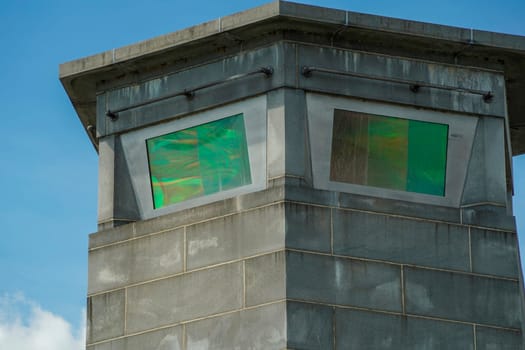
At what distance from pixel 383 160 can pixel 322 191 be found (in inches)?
61.1

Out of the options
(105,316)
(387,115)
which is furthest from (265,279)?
(387,115)

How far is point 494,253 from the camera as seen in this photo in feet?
92.0

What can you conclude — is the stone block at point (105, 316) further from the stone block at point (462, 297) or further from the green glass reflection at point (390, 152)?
the stone block at point (462, 297)

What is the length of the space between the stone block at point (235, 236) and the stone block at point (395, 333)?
1673 millimetres

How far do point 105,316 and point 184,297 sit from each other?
1.61 meters

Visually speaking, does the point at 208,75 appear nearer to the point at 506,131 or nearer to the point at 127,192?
the point at 127,192

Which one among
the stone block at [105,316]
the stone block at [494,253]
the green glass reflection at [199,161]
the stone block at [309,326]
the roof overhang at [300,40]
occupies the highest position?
the roof overhang at [300,40]

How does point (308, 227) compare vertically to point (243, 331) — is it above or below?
above

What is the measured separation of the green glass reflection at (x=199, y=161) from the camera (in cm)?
2842

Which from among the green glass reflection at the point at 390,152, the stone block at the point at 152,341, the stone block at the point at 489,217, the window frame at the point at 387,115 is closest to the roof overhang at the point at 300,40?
the window frame at the point at 387,115

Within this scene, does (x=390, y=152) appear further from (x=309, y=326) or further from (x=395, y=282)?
(x=309, y=326)

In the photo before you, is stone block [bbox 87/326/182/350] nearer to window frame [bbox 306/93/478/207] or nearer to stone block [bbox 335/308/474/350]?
stone block [bbox 335/308/474/350]

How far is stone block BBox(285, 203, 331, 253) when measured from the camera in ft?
88.7

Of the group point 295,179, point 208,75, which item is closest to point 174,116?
point 208,75
